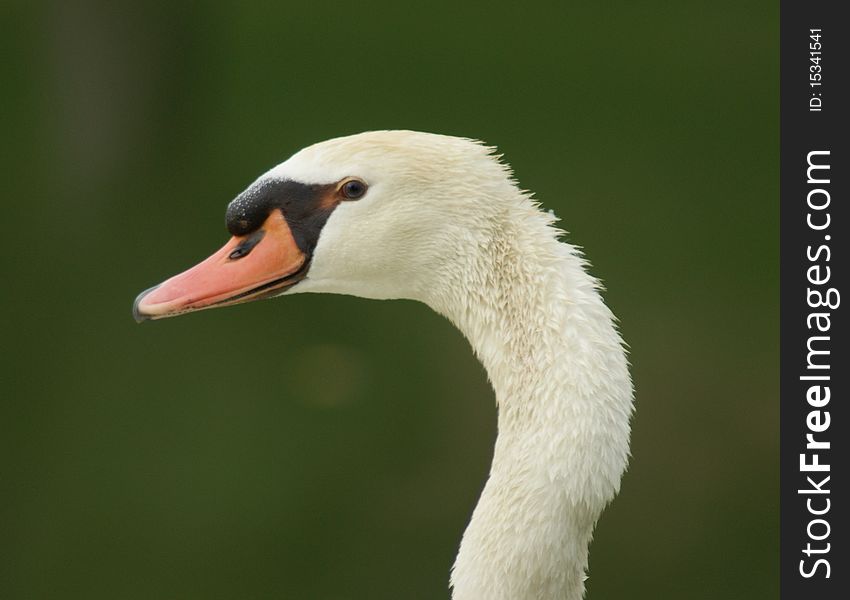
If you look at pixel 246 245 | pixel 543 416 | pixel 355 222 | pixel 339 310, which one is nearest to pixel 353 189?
pixel 355 222

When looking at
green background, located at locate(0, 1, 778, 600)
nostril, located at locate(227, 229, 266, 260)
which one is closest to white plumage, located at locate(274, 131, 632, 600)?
nostril, located at locate(227, 229, 266, 260)

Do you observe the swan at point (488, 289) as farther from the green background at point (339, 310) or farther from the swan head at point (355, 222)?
the green background at point (339, 310)

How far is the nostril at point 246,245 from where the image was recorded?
9.00 ft

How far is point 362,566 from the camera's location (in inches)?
217

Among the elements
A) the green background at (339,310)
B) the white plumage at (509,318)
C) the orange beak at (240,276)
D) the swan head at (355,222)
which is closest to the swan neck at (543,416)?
the white plumage at (509,318)

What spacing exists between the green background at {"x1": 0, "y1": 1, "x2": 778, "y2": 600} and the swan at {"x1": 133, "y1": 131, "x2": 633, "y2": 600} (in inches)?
113

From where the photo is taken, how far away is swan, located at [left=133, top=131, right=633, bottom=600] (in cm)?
241

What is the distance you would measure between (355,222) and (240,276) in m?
0.28

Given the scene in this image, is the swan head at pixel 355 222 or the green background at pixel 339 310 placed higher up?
the green background at pixel 339 310

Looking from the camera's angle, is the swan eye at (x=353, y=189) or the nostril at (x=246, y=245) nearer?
the swan eye at (x=353, y=189)

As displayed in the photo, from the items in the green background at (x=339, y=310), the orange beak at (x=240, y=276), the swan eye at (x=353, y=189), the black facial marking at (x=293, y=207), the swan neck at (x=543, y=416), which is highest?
the green background at (x=339, y=310)

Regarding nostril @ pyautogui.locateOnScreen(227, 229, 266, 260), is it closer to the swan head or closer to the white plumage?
the swan head

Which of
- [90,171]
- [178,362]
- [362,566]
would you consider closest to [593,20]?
[90,171]

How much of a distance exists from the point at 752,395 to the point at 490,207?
3.90 metres
